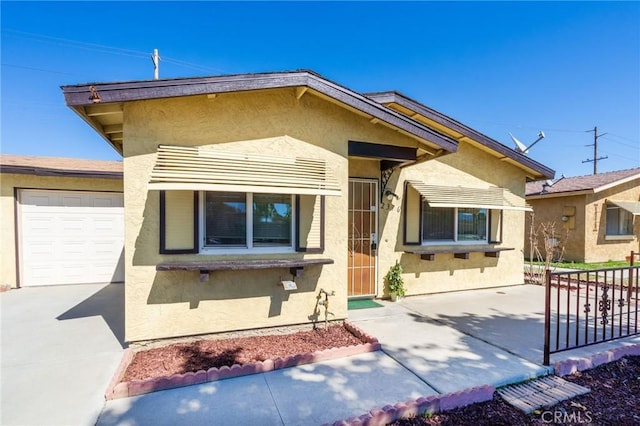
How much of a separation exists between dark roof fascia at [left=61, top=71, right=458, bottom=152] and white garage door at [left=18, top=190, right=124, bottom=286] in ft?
21.7

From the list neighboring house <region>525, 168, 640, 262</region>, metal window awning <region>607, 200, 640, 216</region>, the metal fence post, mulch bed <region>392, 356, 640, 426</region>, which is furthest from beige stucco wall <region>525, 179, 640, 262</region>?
the metal fence post

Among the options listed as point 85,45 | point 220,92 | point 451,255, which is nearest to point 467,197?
point 451,255

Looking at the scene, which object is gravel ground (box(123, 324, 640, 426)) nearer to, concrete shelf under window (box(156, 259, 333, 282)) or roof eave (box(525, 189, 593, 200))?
concrete shelf under window (box(156, 259, 333, 282))

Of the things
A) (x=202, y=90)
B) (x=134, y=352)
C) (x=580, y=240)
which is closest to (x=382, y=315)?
(x=134, y=352)

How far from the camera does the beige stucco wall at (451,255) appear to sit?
309 inches

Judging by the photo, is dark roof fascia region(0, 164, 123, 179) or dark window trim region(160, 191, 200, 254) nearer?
dark window trim region(160, 191, 200, 254)

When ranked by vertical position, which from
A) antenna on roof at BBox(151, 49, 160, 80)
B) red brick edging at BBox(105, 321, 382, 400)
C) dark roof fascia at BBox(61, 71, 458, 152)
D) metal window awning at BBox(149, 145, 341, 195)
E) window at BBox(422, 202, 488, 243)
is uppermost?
antenna on roof at BBox(151, 49, 160, 80)

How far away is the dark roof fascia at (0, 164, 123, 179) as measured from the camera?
8.11 meters

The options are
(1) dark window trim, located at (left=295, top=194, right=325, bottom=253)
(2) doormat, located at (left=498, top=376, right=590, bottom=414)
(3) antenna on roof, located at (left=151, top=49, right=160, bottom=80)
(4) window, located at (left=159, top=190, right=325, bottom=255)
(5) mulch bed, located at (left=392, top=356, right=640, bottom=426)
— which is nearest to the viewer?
(5) mulch bed, located at (left=392, top=356, right=640, bottom=426)

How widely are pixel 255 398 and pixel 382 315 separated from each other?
12.3ft

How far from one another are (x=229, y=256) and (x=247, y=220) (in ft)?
2.30

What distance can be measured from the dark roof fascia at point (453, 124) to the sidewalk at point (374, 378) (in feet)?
16.1

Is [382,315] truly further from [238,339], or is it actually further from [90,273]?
[90,273]

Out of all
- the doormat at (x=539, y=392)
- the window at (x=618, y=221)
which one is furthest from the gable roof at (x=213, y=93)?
the window at (x=618, y=221)
